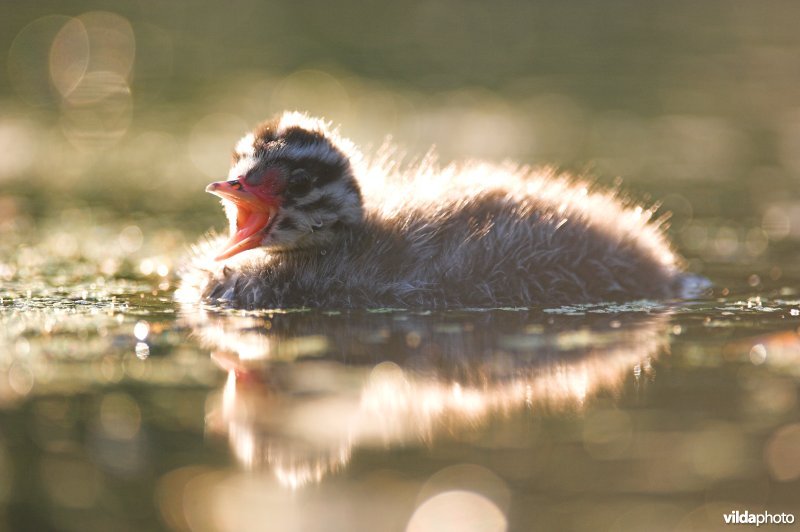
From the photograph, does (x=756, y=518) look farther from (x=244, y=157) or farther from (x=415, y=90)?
(x=415, y=90)

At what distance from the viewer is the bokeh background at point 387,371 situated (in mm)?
5449

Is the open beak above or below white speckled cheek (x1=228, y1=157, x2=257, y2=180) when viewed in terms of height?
below

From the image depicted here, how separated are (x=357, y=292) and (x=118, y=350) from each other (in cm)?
196

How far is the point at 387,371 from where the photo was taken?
7230 millimetres

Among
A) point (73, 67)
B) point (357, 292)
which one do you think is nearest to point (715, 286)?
point (357, 292)

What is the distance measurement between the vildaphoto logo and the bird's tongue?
4.57 m

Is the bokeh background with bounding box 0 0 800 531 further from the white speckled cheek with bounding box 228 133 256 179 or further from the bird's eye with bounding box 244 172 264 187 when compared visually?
the white speckled cheek with bounding box 228 133 256 179

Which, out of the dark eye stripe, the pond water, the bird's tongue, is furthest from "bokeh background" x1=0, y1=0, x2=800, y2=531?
the dark eye stripe

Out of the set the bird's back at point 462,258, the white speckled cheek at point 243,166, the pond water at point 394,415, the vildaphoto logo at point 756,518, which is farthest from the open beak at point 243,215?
the vildaphoto logo at point 756,518

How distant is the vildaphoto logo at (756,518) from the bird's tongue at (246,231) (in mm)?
4573

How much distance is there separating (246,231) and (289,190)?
1.43 ft

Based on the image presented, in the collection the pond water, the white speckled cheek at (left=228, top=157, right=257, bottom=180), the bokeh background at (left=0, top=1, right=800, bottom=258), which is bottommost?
the pond water

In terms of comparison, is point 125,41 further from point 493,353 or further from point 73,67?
point 493,353

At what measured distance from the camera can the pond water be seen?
5359 mm
